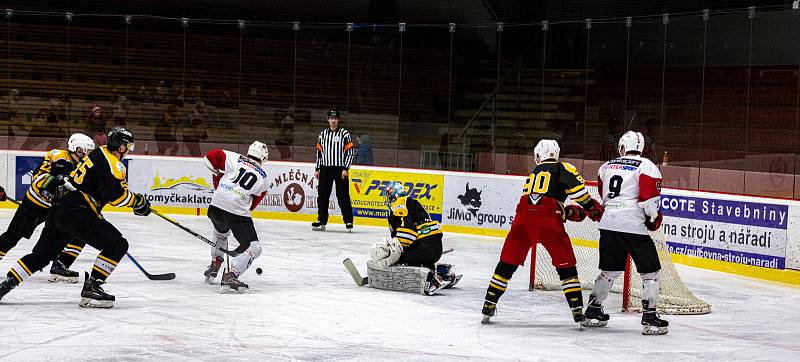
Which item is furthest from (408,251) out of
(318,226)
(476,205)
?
(476,205)

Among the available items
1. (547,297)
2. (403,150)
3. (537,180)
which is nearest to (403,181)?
(403,150)

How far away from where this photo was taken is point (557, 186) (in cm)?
714

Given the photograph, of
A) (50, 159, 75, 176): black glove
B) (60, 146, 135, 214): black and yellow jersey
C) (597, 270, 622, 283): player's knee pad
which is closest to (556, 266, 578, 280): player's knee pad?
(597, 270, 622, 283): player's knee pad

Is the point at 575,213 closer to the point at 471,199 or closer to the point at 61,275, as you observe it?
the point at 61,275

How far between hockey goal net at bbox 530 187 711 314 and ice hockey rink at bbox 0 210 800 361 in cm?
17

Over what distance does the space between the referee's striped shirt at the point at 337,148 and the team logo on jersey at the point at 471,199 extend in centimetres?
164

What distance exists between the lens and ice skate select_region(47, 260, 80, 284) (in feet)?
28.3

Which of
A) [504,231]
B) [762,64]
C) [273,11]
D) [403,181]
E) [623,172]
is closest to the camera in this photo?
[623,172]

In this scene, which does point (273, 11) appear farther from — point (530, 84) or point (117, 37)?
point (530, 84)

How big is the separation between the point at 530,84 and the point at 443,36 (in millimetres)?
1648

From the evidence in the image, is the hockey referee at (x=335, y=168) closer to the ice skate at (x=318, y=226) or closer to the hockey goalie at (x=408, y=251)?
the ice skate at (x=318, y=226)

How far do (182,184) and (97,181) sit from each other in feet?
26.3

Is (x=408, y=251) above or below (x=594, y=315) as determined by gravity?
above

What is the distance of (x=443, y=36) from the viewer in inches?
607
